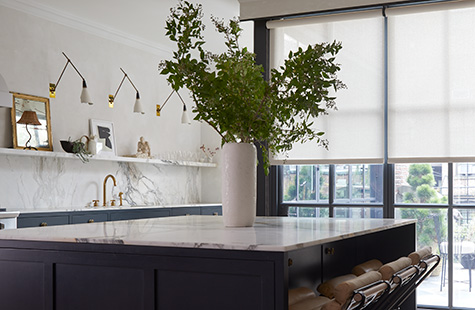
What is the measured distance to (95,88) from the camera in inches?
254

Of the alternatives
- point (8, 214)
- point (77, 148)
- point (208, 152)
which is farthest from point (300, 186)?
point (208, 152)

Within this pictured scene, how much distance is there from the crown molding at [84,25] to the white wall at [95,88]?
3 centimetres

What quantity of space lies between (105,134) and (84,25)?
1.16 metres

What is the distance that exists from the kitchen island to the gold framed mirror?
129 inches

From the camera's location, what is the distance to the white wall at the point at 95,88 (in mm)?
5570

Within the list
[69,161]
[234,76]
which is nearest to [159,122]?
[69,161]

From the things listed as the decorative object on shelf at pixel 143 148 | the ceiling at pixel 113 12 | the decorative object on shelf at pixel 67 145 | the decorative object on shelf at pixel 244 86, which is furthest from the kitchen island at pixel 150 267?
the decorative object on shelf at pixel 143 148

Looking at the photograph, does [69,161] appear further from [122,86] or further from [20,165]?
[122,86]

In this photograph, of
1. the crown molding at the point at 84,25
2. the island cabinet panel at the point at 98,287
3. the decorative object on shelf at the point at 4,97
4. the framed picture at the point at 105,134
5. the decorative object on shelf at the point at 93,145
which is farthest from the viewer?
the framed picture at the point at 105,134

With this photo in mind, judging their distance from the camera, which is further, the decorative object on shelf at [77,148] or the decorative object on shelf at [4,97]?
the decorative object on shelf at [77,148]

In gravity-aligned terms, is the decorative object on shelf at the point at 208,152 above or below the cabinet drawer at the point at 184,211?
above

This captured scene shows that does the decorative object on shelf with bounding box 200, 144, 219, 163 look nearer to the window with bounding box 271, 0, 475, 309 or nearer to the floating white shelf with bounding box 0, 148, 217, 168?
the floating white shelf with bounding box 0, 148, 217, 168

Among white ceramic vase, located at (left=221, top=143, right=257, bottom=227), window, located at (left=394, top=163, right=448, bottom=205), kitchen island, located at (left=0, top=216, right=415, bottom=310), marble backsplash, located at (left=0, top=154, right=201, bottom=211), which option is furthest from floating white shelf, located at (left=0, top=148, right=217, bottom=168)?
white ceramic vase, located at (left=221, top=143, right=257, bottom=227)

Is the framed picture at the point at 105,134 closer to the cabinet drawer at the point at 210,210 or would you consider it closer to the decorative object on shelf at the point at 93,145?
the decorative object on shelf at the point at 93,145
